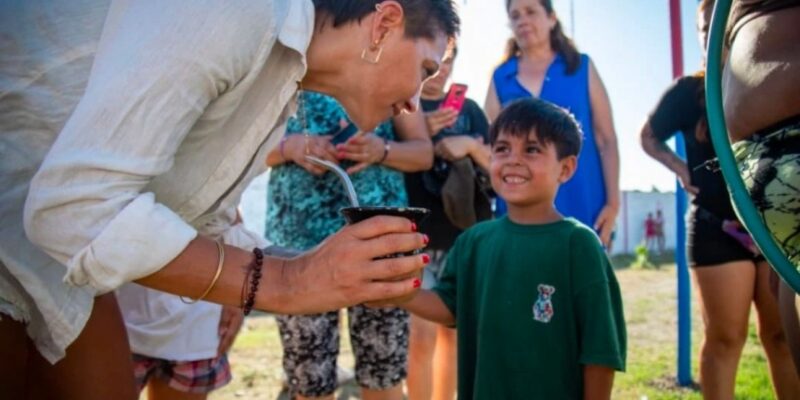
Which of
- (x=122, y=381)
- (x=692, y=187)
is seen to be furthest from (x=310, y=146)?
(x=692, y=187)

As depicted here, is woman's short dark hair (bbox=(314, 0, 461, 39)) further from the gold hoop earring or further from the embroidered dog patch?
the embroidered dog patch

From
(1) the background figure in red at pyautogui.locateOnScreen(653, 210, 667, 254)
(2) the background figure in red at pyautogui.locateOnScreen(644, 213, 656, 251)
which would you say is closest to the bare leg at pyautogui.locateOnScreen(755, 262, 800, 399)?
(2) the background figure in red at pyautogui.locateOnScreen(644, 213, 656, 251)

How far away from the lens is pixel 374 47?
156 centimetres

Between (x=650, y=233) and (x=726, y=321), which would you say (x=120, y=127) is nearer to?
(x=726, y=321)

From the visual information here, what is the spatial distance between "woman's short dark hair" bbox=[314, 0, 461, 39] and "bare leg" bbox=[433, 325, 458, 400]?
6.09 ft

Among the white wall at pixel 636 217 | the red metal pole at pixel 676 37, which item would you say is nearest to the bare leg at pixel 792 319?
the red metal pole at pixel 676 37

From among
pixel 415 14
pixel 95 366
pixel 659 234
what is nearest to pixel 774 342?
pixel 415 14

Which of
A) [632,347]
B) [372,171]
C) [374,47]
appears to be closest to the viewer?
[374,47]

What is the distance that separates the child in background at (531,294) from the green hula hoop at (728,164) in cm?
71

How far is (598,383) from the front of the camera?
6.68 feet

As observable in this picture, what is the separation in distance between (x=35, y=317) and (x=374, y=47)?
3.39 ft

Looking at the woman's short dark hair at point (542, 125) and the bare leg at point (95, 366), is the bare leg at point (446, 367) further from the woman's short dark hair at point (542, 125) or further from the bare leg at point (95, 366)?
the bare leg at point (95, 366)

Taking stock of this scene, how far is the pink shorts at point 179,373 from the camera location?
101 inches

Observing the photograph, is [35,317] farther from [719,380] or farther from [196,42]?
[719,380]
